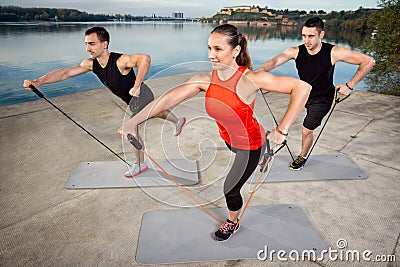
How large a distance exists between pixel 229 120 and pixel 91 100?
5.78 meters

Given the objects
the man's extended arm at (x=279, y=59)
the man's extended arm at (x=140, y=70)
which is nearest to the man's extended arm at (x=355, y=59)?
the man's extended arm at (x=279, y=59)

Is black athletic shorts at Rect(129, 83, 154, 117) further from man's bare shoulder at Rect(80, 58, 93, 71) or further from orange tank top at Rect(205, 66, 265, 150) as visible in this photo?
orange tank top at Rect(205, 66, 265, 150)

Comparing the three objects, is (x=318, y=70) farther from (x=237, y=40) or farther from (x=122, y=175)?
(x=122, y=175)

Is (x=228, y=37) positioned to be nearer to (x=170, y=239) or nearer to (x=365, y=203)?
(x=170, y=239)

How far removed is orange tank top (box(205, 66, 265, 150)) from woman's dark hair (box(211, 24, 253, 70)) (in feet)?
0.29

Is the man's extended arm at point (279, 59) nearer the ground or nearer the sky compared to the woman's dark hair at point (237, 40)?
nearer the ground

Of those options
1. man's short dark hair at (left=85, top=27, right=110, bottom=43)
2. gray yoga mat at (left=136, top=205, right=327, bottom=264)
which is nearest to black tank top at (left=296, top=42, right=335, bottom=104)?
gray yoga mat at (left=136, top=205, right=327, bottom=264)

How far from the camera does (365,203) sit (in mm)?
2949

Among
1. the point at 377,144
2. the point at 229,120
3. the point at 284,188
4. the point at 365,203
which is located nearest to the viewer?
the point at 229,120

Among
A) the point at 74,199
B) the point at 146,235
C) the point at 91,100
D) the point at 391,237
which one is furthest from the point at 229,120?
the point at 91,100

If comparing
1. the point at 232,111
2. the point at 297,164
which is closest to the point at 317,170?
the point at 297,164

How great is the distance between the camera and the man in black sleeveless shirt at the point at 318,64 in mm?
3087

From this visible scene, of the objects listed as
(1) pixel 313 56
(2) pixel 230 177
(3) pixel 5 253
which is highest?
(1) pixel 313 56

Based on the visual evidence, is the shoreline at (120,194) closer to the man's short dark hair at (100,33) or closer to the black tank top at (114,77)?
the black tank top at (114,77)
